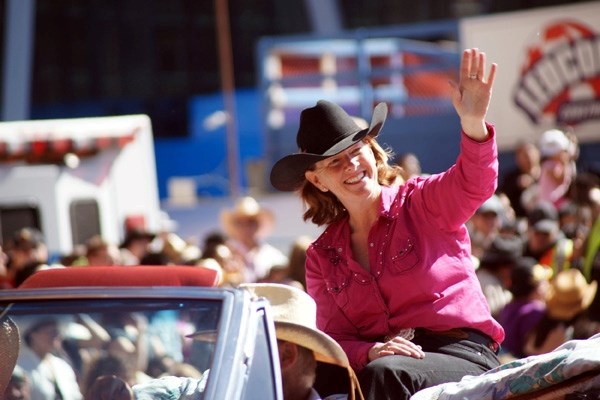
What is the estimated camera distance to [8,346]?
3.63 meters

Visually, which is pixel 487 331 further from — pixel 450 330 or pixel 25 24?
pixel 25 24

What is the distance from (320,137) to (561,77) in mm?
11522

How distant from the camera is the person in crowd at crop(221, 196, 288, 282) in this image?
35.3ft

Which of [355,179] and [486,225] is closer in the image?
[355,179]

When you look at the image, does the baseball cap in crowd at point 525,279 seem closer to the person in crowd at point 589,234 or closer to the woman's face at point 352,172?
the person in crowd at point 589,234

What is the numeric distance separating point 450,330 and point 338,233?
59cm

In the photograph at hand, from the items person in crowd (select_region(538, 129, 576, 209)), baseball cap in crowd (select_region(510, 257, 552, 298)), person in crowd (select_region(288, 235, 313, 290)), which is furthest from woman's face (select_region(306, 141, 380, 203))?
person in crowd (select_region(538, 129, 576, 209))

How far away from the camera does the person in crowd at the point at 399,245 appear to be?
418 centimetres

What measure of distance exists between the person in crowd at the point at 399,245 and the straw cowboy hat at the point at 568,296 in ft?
10.5

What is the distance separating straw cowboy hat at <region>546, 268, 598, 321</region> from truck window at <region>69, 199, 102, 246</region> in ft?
24.0

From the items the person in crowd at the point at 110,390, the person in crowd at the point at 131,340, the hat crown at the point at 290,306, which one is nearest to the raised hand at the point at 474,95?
the hat crown at the point at 290,306

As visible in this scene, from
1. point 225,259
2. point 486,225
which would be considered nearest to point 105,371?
point 225,259

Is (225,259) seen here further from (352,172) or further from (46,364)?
(46,364)

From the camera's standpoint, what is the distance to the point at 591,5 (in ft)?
50.9
